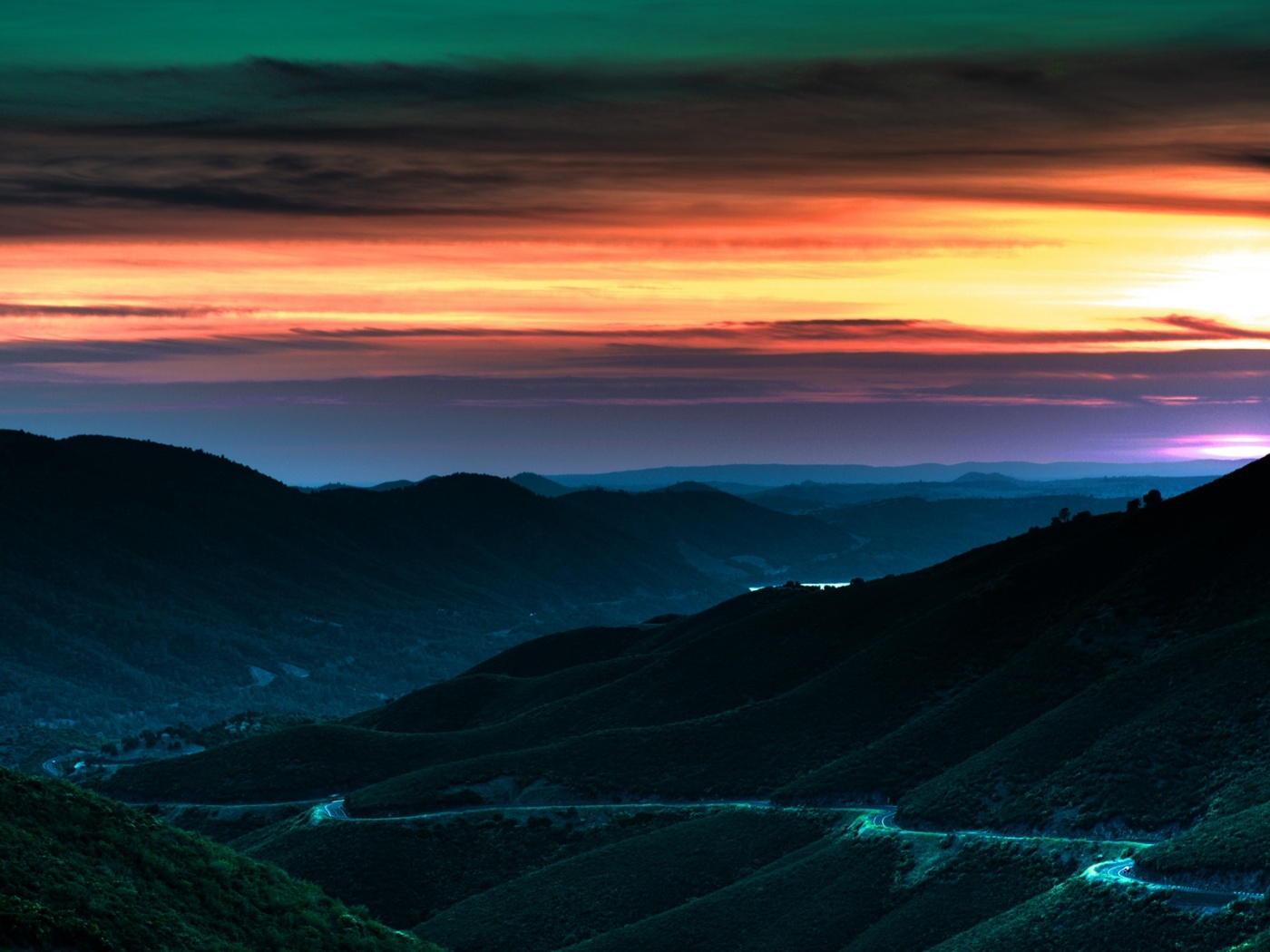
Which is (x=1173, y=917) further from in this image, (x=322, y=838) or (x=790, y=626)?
(x=790, y=626)

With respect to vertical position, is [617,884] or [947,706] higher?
[947,706]

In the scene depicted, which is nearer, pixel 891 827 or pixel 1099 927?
pixel 1099 927

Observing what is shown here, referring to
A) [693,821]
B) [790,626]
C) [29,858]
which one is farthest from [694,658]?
[29,858]

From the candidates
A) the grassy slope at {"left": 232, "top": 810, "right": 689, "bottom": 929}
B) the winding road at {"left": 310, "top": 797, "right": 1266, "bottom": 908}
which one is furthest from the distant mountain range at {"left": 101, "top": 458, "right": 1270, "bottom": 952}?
the winding road at {"left": 310, "top": 797, "right": 1266, "bottom": 908}

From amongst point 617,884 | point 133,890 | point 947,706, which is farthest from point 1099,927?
point 947,706

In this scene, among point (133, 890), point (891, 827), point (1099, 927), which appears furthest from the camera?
point (891, 827)

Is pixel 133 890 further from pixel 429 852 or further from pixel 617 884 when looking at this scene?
pixel 429 852

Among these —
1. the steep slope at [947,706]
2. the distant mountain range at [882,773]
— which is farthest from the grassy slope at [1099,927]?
the steep slope at [947,706]

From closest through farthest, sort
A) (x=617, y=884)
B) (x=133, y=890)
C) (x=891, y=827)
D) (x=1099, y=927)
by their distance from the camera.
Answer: (x=133, y=890)
(x=1099, y=927)
(x=891, y=827)
(x=617, y=884)
